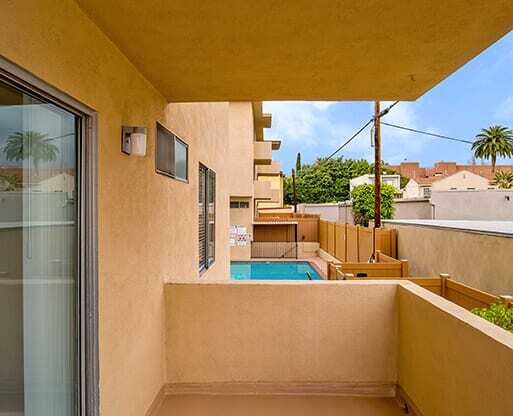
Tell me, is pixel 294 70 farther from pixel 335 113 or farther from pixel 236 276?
pixel 335 113

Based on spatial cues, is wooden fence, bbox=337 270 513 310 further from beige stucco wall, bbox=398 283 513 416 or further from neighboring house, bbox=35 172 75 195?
neighboring house, bbox=35 172 75 195

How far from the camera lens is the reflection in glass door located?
164cm

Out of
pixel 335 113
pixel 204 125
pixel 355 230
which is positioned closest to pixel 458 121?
pixel 335 113

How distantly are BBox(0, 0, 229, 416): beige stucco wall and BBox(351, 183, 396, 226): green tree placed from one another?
14.0 m

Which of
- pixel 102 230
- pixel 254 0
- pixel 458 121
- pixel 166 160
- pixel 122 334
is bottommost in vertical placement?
pixel 122 334

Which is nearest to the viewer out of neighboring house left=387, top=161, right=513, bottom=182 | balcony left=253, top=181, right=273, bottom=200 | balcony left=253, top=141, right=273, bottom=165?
balcony left=253, top=141, right=273, bottom=165

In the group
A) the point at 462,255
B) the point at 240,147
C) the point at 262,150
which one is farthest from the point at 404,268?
the point at 262,150

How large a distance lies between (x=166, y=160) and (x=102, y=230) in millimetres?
1699

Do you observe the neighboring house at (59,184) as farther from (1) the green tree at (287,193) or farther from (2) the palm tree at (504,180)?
(1) the green tree at (287,193)

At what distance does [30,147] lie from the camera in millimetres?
1795

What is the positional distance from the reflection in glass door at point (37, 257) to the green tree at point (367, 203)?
1607 cm

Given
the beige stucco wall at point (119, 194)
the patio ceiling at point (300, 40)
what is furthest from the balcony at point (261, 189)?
the patio ceiling at point (300, 40)

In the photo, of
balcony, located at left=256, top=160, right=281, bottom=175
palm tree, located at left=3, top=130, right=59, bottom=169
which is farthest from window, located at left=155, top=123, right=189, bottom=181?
balcony, located at left=256, top=160, right=281, bottom=175

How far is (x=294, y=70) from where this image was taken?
124 inches
